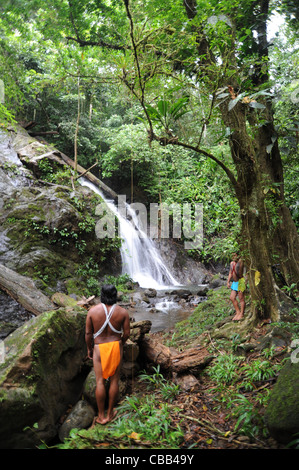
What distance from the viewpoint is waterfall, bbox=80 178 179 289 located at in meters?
13.6

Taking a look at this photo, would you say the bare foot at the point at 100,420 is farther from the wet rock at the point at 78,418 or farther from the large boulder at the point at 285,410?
the large boulder at the point at 285,410

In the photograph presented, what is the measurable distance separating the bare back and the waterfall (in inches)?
383

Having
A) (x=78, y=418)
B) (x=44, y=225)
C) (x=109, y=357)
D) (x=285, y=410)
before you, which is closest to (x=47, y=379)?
(x=78, y=418)

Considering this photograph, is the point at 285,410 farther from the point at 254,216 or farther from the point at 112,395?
the point at 254,216

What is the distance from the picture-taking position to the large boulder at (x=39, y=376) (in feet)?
9.27

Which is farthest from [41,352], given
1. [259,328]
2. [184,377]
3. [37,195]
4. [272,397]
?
[37,195]

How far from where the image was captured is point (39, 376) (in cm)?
319

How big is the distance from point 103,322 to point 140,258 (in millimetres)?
11005

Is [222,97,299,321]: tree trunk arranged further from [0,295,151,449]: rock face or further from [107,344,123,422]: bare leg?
[107,344,123,422]: bare leg

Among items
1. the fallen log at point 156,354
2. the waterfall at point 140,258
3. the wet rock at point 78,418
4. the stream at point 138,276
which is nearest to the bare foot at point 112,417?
the wet rock at point 78,418

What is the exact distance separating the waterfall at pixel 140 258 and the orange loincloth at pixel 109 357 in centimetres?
Result: 980

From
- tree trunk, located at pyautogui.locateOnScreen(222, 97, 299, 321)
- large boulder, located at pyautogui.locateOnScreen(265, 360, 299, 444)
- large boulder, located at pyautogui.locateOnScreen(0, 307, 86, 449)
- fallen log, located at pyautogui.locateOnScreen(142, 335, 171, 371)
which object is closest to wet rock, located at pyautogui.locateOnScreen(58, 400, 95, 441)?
large boulder, located at pyautogui.locateOnScreen(0, 307, 86, 449)

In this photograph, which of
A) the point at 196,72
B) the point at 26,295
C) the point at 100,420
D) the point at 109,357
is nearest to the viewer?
the point at 100,420
